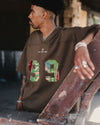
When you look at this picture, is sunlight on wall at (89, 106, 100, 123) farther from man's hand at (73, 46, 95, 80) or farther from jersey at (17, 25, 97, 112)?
man's hand at (73, 46, 95, 80)

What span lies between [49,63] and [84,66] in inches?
21.6

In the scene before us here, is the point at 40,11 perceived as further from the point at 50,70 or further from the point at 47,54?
the point at 50,70

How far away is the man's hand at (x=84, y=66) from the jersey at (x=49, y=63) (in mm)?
443

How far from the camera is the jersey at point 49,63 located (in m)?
1.40

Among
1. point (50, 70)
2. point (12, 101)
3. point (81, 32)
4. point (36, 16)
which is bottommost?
point (12, 101)

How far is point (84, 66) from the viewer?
0.90m

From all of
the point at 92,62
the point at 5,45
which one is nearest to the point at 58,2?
the point at 92,62

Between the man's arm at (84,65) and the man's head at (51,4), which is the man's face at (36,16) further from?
the man's arm at (84,65)

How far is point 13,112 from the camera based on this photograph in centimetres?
121

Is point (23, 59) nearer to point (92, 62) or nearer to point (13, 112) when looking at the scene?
point (13, 112)

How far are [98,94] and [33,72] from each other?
14.4 ft

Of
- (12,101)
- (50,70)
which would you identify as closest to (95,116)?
(12,101)

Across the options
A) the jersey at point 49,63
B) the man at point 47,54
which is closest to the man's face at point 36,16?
the man at point 47,54

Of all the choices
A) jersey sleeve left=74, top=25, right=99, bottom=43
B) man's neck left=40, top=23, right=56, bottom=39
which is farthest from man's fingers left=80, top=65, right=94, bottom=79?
man's neck left=40, top=23, right=56, bottom=39
